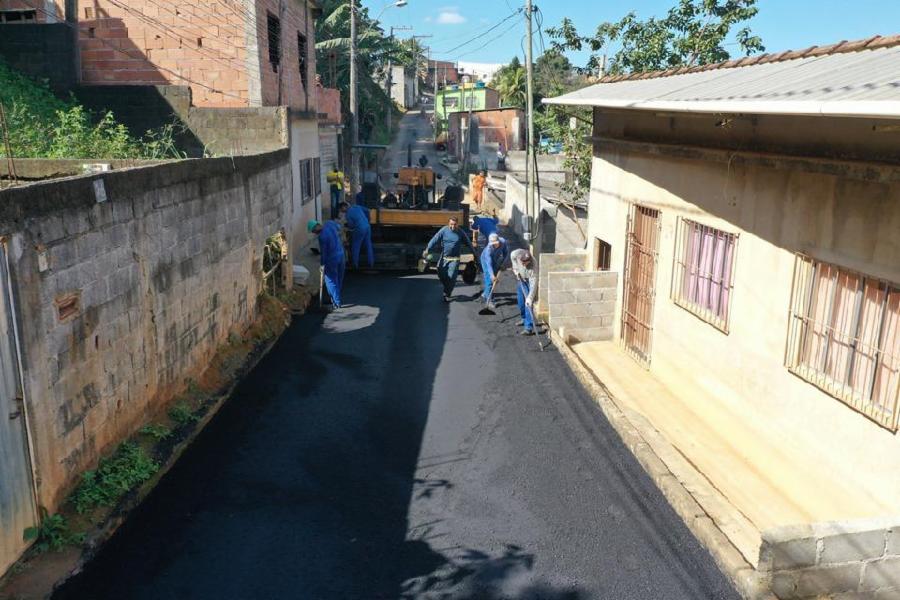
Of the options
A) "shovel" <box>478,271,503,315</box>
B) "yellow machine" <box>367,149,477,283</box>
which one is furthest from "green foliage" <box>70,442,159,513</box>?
"yellow machine" <box>367,149,477,283</box>

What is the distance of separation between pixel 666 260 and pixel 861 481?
3.79 meters

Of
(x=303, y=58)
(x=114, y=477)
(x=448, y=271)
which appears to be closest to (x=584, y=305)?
(x=448, y=271)

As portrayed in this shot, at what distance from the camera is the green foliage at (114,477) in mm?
5203

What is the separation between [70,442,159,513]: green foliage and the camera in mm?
5203

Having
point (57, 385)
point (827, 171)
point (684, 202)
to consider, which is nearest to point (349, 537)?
point (57, 385)

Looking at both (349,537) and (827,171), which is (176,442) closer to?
(349,537)

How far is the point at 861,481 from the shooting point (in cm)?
533

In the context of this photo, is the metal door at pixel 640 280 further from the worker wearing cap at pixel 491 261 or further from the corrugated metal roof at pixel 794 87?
the worker wearing cap at pixel 491 261

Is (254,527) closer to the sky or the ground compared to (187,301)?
closer to the ground

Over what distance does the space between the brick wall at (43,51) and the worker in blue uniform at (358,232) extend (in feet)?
18.9

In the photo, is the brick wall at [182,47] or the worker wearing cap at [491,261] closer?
the worker wearing cap at [491,261]

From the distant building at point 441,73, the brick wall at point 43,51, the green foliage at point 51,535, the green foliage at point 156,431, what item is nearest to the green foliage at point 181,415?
the green foliage at point 156,431

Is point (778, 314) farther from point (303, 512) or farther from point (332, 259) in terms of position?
point (332, 259)

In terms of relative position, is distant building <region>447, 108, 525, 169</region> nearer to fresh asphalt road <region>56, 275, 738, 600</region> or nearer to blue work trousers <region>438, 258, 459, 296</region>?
blue work trousers <region>438, 258, 459, 296</region>
